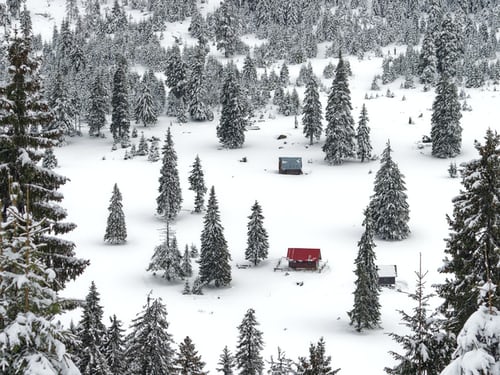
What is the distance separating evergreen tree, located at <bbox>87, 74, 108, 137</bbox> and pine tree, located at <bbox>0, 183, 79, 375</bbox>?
104 meters

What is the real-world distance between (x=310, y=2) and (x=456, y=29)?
234 feet

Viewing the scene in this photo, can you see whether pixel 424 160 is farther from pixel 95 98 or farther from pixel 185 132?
pixel 95 98

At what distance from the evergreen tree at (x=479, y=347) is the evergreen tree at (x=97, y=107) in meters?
107

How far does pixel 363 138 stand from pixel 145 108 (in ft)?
142

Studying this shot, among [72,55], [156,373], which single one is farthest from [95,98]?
[156,373]

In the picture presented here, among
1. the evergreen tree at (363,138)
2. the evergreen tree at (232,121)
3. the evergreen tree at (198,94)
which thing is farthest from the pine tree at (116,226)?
the evergreen tree at (198,94)

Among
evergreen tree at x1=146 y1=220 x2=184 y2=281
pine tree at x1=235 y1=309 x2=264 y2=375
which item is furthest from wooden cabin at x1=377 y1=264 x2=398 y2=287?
pine tree at x1=235 y1=309 x2=264 y2=375

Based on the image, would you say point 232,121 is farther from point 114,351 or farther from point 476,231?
point 476,231

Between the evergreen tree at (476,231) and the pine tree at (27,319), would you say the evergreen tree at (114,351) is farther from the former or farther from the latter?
the pine tree at (27,319)

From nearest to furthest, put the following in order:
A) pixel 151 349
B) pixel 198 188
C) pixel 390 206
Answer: pixel 151 349 → pixel 390 206 → pixel 198 188

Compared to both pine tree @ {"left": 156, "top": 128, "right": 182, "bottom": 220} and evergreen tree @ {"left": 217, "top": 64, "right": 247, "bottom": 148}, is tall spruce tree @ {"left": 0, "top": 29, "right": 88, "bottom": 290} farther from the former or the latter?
evergreen tree @ {"left": 217, "top": 64, "right": 247, "bottom": 148}

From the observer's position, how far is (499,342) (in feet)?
32.6

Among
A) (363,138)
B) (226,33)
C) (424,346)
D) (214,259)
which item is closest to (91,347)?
(424,346)

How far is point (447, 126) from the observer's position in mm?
92688
